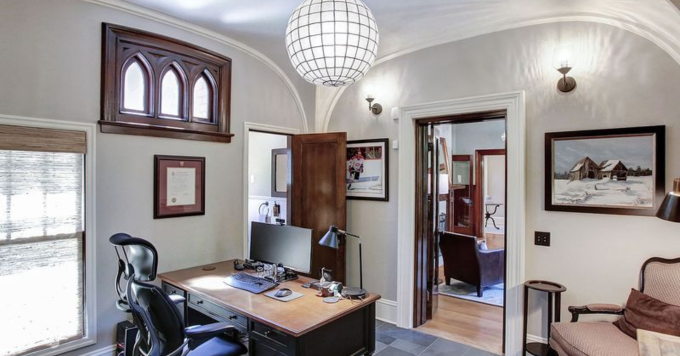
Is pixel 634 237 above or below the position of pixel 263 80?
below

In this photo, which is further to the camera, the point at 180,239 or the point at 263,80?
the point at 263,80

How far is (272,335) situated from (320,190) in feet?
7.02

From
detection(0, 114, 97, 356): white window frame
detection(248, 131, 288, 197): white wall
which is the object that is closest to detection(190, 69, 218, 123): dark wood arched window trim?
detection(0, 114, 97, 356): white window frame

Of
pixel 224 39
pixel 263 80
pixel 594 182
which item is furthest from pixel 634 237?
pixel 224 39

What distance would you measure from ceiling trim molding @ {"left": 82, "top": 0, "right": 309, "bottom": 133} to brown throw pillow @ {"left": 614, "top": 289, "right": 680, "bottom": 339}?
11.3ft

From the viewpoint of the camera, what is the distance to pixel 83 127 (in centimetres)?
274

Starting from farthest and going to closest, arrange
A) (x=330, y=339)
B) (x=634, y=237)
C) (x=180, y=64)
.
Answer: (x=180, y=64)
(x=634, y=237)
(x=330, y=339)

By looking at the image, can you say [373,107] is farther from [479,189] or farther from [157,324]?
[479,189]

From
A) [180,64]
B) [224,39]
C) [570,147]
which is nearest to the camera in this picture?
[570,147]

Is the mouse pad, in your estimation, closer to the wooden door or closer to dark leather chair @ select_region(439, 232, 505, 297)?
the wooden door

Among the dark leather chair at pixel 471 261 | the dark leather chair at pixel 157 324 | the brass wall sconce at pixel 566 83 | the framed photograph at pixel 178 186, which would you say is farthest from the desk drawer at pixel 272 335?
the dark leather chair at pixel 471 261

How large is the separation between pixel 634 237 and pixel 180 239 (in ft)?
12.0

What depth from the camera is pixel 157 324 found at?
1.94 m

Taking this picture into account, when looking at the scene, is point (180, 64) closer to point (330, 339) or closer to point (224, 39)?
point (224, 39)
